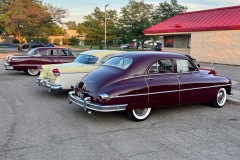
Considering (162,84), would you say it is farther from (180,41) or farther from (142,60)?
(180,41)

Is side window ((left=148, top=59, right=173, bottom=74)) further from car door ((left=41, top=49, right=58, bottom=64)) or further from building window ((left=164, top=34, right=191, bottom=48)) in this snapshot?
building window ((left=164, top=34, right=191, bottom=48))

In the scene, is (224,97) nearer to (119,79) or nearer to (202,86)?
(202,86)

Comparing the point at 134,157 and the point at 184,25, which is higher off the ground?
the point at 184,25

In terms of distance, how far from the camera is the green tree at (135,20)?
4250 centimetres

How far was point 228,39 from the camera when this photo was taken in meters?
20.2

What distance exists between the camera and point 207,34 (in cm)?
2177

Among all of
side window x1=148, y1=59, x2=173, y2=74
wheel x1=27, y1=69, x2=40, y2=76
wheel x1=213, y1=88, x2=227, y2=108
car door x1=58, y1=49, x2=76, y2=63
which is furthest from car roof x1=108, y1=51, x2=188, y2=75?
wheel x1=27, y1=69, x2=40, y2=76

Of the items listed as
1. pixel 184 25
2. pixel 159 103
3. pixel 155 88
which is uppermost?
pixel 184 25

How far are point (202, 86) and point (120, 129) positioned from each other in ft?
8.83

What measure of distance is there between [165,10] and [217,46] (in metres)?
26.6

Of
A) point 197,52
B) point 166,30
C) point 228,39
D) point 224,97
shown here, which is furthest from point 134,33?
point 224,97

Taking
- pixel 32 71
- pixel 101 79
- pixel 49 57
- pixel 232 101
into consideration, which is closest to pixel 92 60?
pixel 101 79

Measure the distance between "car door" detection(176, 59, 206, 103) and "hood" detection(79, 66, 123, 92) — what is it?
5.31 feet

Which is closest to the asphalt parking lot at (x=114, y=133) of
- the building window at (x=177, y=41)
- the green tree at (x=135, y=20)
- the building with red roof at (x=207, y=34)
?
the building with red roof at (x=207, y=34)
